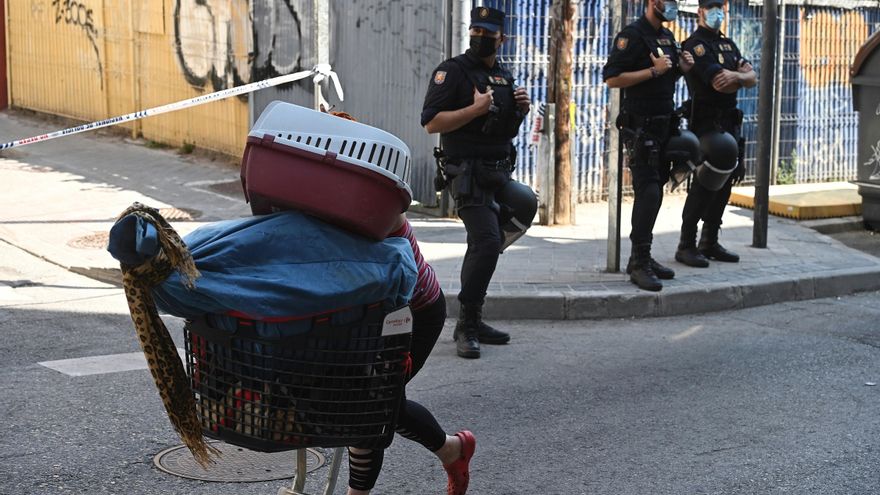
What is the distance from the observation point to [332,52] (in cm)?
1222

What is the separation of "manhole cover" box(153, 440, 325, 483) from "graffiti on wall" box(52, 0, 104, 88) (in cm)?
1198

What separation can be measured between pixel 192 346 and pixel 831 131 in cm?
1210

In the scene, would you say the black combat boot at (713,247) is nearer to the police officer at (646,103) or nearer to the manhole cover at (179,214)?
the police officer at (646,103)

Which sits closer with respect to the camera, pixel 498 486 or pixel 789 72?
pixel 498 486

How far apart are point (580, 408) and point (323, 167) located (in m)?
3.11

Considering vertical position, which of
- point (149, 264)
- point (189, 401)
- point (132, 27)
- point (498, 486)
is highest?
point (132, 27)

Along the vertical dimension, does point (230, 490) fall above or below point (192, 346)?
below

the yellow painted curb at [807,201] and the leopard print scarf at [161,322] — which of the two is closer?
the leopard print scarf at [161,322]

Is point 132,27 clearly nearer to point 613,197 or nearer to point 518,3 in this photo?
point 518,3

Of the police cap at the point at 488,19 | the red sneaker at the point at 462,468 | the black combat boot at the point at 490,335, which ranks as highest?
the police cap at the point at 488,19

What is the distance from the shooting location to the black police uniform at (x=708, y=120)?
910 centimetres

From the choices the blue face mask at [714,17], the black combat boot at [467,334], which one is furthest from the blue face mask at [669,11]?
the black combat boot at [467,334]

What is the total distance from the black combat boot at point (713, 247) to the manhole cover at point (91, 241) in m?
4.75

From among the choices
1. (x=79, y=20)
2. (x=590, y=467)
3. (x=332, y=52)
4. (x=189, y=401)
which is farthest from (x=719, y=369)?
(x=79, y=20)
